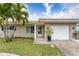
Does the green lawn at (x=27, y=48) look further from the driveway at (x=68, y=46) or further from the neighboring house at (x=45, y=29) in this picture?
the neighboring house at (x=45, y=29)

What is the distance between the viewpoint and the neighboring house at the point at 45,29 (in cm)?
807

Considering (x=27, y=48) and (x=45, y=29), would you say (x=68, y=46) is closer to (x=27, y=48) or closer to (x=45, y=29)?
(x=45, y=29)

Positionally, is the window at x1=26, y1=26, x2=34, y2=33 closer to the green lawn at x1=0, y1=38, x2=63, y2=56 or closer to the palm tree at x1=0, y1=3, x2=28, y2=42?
the palm tree at x1=0, y1=3, x2=28, y2=42

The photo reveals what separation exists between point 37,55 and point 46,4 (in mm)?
1635

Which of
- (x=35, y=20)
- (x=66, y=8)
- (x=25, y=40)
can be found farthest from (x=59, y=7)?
(x=25, y=40)

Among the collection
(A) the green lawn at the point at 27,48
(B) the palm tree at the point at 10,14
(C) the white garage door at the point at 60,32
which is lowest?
(A) the green lawn at the point at 27,48

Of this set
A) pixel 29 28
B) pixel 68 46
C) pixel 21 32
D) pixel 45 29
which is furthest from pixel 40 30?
pixel 68 46

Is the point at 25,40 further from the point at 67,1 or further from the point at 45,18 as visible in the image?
the point at 67,1

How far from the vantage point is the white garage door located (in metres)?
8.16

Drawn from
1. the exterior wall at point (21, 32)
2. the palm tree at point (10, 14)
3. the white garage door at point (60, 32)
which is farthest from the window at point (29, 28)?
the white garage door at point (60, 32)

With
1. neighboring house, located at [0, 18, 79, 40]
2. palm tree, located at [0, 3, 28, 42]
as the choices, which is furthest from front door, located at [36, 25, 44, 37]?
palm tree, located at [0, 3, 28, 42]

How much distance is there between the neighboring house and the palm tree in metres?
0.19

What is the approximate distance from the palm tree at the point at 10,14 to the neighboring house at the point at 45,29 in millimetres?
189

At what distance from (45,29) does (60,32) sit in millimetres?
503
